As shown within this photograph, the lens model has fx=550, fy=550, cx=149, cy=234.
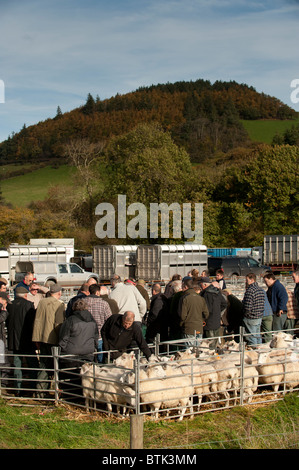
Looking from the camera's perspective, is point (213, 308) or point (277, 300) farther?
point (277, 300)

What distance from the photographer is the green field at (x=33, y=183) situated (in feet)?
272

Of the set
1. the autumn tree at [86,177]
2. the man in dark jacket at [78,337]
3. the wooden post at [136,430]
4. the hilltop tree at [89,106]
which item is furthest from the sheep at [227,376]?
the hilltop tree at [89,106]

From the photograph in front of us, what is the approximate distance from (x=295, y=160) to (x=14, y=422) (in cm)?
4692

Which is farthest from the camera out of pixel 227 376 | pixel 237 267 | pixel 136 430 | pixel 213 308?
pixel 237 267

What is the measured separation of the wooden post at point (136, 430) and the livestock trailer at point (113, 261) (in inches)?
1118

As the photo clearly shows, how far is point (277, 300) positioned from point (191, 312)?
2.26 metres

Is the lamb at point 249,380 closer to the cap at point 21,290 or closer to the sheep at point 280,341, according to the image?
the sheep at point 280,341

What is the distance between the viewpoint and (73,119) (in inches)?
4385

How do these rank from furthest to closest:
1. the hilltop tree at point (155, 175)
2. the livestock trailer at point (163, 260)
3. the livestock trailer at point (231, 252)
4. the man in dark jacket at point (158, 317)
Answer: the hilltop tree at point (155, 175), the livestock trailer at point (231, 252), the livestock trailer at point (163, 260), the man in dark jacket at point (158, 317)

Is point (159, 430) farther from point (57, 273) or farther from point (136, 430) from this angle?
point (57, 273)

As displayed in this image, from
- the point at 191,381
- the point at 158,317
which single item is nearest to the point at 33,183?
the point at 158,317

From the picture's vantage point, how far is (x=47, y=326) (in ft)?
32.1
